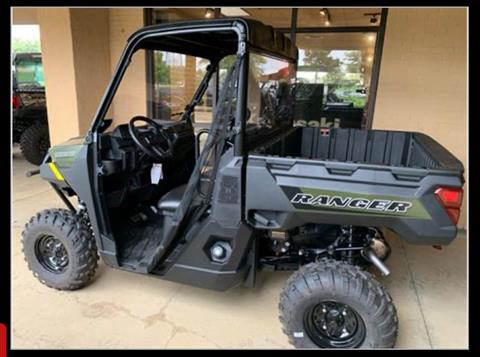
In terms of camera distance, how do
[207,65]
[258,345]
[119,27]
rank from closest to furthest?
[258,345] → [207,65] → [119,27]

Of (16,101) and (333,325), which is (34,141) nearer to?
(16,101)

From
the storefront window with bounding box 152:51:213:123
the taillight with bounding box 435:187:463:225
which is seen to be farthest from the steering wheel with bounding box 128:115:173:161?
the taillight with bounding box 435:187:463:225

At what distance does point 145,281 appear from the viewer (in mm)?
2814

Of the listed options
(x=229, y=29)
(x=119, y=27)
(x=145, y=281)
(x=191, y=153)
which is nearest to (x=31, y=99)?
(x=119, y=27)

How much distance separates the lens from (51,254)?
107 inches

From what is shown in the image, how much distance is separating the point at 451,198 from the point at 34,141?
6258mm

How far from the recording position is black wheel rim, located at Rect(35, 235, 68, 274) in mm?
2686

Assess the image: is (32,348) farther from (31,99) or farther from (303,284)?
(31,99)

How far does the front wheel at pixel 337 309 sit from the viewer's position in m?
1.92

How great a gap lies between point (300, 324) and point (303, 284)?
0.24 m

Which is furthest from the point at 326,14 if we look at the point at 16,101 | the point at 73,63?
the point at 16,101

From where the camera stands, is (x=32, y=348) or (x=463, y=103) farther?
(x=463, y=103)

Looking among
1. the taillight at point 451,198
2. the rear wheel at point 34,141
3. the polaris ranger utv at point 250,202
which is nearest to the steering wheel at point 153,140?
the polaris ranger utv at point 250,202

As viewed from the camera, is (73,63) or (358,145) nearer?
(358,145)
